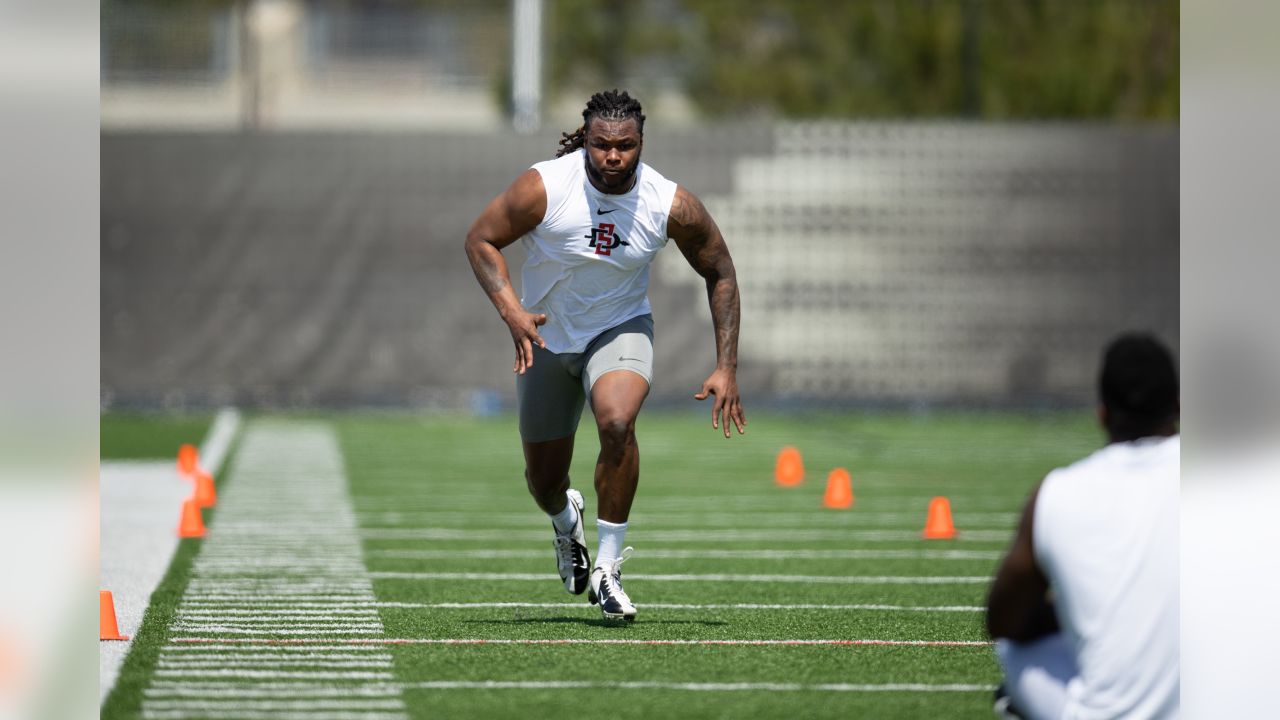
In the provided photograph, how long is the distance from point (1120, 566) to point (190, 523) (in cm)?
809

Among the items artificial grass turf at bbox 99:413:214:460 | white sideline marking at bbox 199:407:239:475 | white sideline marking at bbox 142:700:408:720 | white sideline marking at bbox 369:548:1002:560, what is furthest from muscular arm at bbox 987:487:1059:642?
artificial grass turf at bbox 99:413:214:460

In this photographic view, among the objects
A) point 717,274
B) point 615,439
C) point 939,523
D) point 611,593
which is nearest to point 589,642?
point 611,593

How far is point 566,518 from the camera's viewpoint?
891 centimetres

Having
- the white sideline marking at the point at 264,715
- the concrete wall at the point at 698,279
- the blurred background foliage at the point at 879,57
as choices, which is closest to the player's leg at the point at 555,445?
the white sideline marking at the point at 264,715

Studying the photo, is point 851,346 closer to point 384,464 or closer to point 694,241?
point 384,464

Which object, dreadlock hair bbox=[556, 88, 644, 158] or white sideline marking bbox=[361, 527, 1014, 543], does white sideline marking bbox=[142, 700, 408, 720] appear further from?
white sideline marking bbox=[361, 527, 1014, 543]

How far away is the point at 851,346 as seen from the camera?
23656mm

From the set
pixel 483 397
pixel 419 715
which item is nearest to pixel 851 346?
pixel 483 397

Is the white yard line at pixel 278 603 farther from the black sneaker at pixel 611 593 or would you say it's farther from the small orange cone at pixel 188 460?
the black sneaker at pixel 611 593

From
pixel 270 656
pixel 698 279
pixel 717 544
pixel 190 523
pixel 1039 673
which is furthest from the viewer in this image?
pixel 698 279

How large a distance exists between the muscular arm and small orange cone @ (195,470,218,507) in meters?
9.25

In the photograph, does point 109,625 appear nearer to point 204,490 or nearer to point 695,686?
point 695,686
